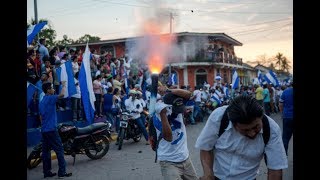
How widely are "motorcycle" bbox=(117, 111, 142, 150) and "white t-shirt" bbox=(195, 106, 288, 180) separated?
328 inches

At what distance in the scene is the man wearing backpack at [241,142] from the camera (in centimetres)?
270

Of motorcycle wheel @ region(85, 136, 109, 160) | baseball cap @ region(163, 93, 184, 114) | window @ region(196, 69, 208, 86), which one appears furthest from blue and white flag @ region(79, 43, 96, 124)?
window @ region(196, 69, 208, 86)

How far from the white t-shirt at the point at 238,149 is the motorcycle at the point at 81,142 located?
6.24 metres

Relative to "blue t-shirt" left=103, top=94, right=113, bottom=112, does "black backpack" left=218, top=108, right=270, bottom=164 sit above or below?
above

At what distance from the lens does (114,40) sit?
1396 inches

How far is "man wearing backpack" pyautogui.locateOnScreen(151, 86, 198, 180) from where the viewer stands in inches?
178

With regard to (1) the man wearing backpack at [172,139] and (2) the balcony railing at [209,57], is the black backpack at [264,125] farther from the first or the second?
(2) the balcony railing at [209,57]

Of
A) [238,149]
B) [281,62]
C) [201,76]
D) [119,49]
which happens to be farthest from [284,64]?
[238,149]

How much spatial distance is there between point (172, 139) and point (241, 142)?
1.85m

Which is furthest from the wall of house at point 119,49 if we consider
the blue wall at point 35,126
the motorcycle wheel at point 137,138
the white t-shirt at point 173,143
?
the white t-shirt at point 173,143

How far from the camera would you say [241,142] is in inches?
113

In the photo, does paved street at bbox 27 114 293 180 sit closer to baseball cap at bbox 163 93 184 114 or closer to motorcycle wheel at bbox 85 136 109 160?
motorcycle wheel at bbox 85 136 109 160

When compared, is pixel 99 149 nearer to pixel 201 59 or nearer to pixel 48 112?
pixel 48 112
